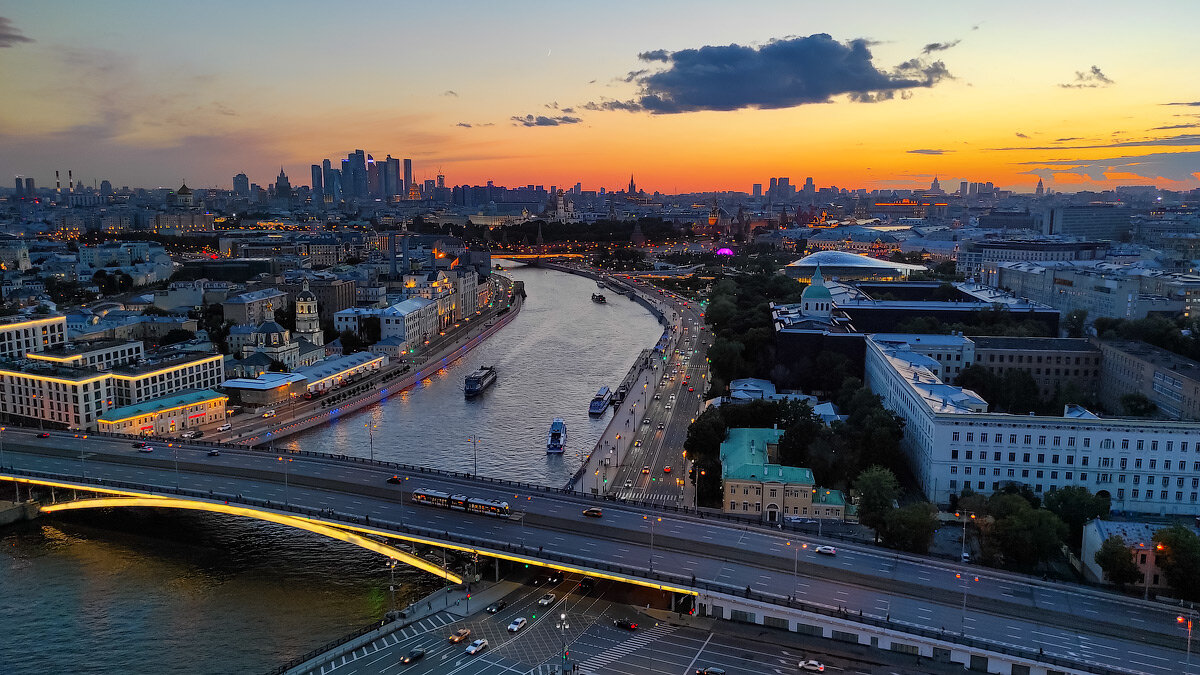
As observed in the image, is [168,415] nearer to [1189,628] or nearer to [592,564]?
[592,564]

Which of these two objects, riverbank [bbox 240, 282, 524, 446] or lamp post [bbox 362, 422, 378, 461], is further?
riverbank [bbox 240, 282, 524, 446]

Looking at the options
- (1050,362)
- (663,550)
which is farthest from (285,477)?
(1050,362)

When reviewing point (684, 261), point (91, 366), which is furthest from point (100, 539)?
point (684, 261)

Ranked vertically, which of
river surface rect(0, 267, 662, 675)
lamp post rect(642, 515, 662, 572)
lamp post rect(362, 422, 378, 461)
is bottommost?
river surface rect(0, 267, 662, 675)

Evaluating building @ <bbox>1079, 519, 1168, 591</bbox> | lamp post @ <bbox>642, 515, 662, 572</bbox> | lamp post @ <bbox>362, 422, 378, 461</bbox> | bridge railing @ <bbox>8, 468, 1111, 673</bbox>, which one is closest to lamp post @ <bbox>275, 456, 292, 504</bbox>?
bridge railing @ <bbox>8, 468, 1111, 673</bbox>

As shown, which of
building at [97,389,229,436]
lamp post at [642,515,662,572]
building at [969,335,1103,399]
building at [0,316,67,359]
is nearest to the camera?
lamp post at [642,515,662,572]

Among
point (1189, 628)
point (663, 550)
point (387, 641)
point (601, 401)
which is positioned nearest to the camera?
point (1189, 628)

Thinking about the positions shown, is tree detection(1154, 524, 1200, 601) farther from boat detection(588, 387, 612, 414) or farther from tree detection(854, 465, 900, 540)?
boat detection(588, 387, 612, 414)
